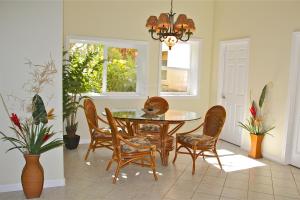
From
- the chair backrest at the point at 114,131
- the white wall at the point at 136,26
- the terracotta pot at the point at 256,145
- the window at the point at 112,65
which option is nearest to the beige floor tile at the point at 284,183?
the terracotta pot at the point at 256,145

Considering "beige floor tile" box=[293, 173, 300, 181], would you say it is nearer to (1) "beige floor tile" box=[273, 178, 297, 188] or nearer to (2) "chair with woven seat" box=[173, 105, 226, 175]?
(1) "beige floor tile" box=[273, 178, 297, 188]

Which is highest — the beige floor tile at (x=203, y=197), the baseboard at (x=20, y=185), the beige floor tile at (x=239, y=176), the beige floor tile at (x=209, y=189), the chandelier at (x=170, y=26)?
the chandelier at (x=170, y=26)

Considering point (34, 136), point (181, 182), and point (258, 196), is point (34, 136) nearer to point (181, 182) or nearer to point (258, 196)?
point (181, 182)

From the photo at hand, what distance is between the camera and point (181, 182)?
12.3ft

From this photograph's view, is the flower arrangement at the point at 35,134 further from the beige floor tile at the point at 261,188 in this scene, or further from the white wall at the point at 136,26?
the beige floor tile at the point at 261,188

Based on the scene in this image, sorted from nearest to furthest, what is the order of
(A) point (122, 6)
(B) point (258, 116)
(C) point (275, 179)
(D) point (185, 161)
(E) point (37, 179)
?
(E) point (37, 179) → (C) point (275, 179) → (D) point (185, 161) → (B) point (258, 116) → (A) point (122, 6)

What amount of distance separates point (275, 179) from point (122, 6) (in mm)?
3942

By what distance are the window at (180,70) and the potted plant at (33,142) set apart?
3.38m

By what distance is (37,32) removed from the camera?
10.6ft

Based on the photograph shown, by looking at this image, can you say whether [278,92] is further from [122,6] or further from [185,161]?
[122,6]

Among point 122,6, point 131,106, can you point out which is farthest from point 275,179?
point 122,6

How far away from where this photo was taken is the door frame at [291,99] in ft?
14.8

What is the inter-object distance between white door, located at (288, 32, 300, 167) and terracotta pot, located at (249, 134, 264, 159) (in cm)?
49

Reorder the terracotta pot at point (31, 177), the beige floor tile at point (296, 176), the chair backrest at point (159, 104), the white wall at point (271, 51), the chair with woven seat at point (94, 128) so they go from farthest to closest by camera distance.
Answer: the chair backrest at point (159, 104)
the white wall at point (271, 51)
the chair with woven seat at point (94, 128)
the beige floor tile at point (296, 176)
the terracotta pot at point (31, 177)
